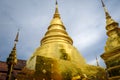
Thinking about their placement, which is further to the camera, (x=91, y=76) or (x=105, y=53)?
(x=91, y=76)

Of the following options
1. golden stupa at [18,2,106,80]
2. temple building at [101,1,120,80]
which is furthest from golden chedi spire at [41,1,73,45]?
temple building at [101,1,120,80]

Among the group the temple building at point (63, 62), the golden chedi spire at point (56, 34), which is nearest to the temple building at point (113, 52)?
the temple building at point (63, 62)

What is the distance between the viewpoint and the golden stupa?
8.61 metres

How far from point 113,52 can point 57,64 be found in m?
3.53

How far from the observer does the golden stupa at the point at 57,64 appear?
8609mm

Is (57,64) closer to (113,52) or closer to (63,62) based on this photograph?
(63,62)

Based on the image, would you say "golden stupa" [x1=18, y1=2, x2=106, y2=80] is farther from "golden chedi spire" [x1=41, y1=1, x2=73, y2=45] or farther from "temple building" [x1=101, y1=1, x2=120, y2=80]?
"temple building" [x1=101, y1=1, x2=120, y2=80]

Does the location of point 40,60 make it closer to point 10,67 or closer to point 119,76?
point 10,67

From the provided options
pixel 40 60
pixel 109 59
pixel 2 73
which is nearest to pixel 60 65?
pixel 40 60

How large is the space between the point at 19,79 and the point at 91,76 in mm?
5118

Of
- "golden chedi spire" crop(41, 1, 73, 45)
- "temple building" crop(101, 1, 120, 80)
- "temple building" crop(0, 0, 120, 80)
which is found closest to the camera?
"temple building" crop(0, 0, 120, 80)

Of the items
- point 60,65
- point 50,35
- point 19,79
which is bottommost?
point 19,79

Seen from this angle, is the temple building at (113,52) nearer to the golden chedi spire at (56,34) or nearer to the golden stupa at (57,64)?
the golden stupa at (57,64)

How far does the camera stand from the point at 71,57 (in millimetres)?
11852
